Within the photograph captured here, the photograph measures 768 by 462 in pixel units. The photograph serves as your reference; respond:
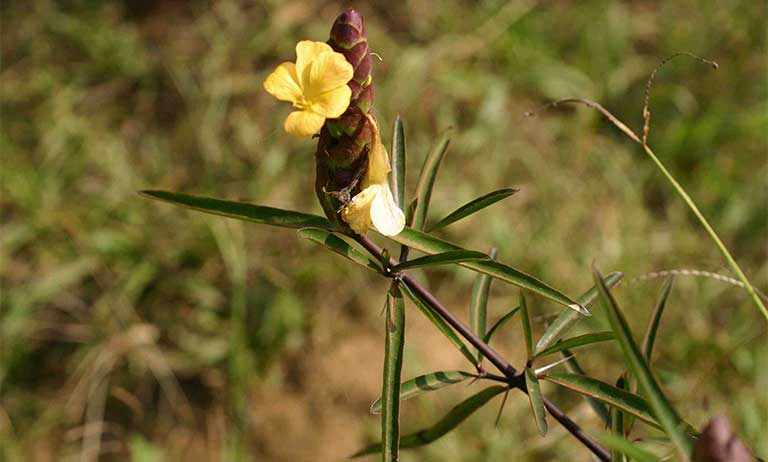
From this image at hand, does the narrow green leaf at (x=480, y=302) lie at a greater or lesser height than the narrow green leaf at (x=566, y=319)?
greater

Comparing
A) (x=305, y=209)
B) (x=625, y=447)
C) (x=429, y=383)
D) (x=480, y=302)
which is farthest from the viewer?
(x=305, y=209)

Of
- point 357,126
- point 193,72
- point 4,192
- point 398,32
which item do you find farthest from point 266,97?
point 357,126

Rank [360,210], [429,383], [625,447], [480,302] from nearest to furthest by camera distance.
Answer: [625,447] < [360,210] < [429,383] < [480,302]

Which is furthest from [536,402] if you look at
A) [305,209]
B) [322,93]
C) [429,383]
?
[305,209]

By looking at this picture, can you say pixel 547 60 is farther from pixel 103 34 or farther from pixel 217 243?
pixel 103 34

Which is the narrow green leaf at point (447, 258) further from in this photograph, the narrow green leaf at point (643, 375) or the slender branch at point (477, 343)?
the narrow green leaf at point (643, 375)

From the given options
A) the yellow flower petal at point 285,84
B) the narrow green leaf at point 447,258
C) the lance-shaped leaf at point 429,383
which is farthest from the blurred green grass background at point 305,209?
the yellow flower petal at point 285,84

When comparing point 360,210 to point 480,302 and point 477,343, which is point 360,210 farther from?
point 480,302

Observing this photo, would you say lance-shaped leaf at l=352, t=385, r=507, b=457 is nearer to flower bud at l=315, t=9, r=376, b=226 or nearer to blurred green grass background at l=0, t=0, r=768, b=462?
flower bud at l=315, t=9, r=376, b=226
